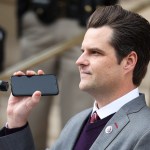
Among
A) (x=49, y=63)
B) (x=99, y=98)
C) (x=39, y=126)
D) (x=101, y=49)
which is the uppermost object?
(x=101, y=49)

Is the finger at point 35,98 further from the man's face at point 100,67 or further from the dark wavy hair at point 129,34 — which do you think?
the dark wavy hair at point 129,34

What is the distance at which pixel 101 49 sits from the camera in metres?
3.10

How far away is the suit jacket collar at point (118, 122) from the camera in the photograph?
2.99 m

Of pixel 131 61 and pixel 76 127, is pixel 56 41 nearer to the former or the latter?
pixel 76 127

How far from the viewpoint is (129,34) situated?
3.09 m

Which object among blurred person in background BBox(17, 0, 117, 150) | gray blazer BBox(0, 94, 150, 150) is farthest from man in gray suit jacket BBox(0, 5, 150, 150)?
blurred person in background BBox(17, 0, 117, 150)

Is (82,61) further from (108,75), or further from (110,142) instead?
(110,142)

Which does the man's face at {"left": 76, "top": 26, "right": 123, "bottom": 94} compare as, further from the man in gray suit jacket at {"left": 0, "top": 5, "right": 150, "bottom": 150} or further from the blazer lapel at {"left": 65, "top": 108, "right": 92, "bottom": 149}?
the blazer lapel at {"left": 65, "top": 108, "right": 92, "bottom": 149}

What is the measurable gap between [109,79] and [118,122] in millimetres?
219

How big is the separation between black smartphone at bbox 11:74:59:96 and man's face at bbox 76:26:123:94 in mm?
146

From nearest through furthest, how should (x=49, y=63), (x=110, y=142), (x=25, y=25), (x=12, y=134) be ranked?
(x=110, y=142) < (x=12, y=134) < (x=49, y=63) < (x=25, y=25)

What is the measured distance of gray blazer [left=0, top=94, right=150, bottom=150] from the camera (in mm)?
2885

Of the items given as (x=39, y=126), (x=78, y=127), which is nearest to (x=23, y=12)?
(x=39, y=126)

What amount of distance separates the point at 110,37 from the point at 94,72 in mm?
193
